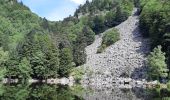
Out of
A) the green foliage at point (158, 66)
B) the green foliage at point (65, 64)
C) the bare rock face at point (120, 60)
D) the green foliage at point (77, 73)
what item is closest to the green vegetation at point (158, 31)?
the green foliage at point (158, 66)

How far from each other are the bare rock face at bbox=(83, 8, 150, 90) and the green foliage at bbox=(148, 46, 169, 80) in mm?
9125

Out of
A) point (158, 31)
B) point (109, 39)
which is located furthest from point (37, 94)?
point (109, 39)

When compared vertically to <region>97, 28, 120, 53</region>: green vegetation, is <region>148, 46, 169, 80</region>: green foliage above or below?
below

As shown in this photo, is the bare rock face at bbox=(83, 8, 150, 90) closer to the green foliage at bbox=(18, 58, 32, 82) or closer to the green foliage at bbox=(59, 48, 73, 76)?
the green foliage at bbox=(59, 48, 73, 76)

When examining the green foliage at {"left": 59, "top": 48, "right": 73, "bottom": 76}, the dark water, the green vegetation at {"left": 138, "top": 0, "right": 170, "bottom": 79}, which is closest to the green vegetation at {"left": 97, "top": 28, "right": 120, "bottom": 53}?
the green vegetation at {"left": 138, "top": 0, "right": 170, "bottom": 79}

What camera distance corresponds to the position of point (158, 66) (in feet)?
400

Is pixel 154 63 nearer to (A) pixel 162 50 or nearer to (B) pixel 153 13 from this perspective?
(A) pixel 162 50

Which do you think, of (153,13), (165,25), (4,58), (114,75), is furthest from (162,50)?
(4,58)

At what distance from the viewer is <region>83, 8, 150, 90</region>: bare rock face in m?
142

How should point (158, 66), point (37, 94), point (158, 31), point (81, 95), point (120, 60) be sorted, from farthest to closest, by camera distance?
A: point (120, 60)
point (158, 31)
point (158, 66)
point (37, 94)
point (81, 95)

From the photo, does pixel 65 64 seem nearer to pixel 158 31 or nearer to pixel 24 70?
pixel 24 70

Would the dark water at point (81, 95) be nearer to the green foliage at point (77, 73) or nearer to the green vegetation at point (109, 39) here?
the green foliage at point (77, 73)

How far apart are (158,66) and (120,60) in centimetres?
3823

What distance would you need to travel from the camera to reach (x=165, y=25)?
140m
